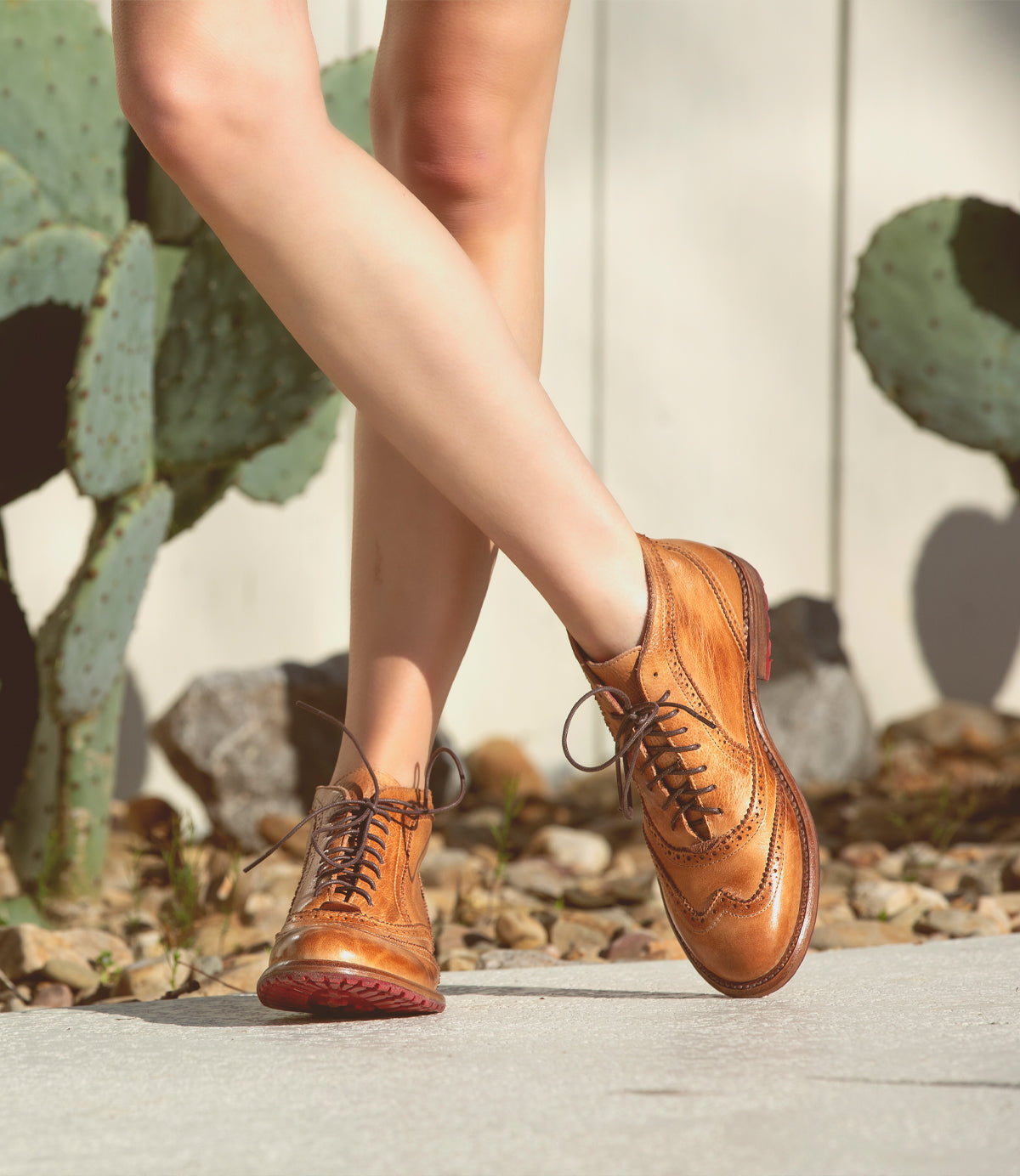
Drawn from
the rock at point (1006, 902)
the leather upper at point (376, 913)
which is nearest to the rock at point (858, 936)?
the rock at point (1006, 902)

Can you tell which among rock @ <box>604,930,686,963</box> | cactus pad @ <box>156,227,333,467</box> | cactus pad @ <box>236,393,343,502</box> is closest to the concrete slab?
rock @ <box>604,930,686,963</box>

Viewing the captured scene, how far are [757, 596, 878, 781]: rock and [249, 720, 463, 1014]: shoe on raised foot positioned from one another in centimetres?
145

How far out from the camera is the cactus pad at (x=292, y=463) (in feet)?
5.84

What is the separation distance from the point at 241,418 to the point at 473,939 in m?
0.67

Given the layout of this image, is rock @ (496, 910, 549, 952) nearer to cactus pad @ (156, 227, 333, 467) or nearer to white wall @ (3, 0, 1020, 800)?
cactus pad @ (156, 227, 333, 467)

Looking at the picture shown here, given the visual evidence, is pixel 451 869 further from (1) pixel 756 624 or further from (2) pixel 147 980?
(1) pixel 756 624

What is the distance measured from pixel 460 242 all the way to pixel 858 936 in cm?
78

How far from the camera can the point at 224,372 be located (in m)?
1.52

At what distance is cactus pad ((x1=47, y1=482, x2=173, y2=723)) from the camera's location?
1.36m

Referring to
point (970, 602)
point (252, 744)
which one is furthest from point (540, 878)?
point (970, 602)

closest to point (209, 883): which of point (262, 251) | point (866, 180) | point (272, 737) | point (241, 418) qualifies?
point (272, 737)

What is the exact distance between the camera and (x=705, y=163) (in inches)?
93.8

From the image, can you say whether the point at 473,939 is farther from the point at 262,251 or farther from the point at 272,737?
the point at 262,251

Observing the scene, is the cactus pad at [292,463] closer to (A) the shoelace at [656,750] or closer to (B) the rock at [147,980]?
(B) the rock at [147,980]
